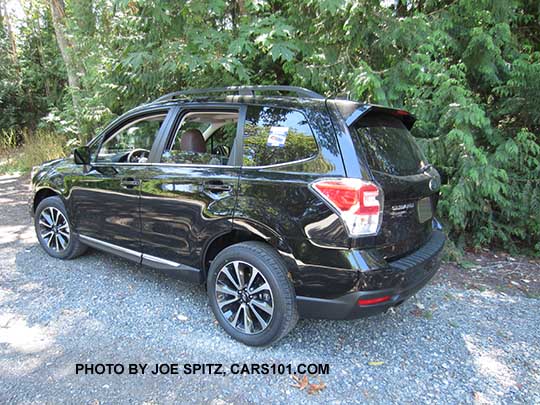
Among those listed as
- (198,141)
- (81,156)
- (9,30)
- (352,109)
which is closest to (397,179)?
(352,109)

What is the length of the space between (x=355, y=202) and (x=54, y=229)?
142 inches

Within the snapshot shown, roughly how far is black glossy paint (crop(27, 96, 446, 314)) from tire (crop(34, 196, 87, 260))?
819 mm

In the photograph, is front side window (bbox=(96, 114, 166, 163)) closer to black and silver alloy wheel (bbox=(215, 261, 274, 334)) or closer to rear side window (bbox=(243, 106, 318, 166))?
rear side window (bbox=(243, 106, 318, 166))

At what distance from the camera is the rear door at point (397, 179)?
2.33 meters

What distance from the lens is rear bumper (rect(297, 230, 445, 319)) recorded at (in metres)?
2.25

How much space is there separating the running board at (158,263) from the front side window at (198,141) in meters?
0.88

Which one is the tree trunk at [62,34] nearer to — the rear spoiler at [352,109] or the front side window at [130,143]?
the front side window at [130,143]

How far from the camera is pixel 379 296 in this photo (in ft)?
7.37

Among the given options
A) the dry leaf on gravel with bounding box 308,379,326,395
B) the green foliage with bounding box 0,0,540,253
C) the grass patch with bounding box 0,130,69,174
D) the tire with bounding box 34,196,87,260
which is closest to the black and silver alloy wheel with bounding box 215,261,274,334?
the dry leaf on gravel with bounding box 308,379,326,395

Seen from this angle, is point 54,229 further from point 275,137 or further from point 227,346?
point 275,137

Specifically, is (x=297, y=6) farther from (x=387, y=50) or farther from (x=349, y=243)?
(x=349, y=243)

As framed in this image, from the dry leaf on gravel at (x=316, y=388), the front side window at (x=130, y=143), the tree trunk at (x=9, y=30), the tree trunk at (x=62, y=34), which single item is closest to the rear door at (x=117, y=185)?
the front side window at (x=130, y=143)

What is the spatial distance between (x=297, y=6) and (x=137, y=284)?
3803 millimetres

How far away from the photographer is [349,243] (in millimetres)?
2207
